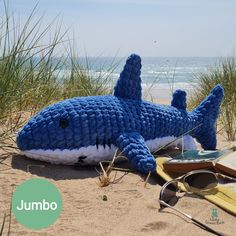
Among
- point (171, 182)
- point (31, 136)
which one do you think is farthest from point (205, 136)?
point (31, 136)

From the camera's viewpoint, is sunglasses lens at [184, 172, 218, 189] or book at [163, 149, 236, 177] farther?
book at [163, 149, 236, 177]

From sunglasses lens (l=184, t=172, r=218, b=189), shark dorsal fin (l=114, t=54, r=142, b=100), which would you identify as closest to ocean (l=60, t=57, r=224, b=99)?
shark dorsal fin (l=114, t=54, r=142, b=100)

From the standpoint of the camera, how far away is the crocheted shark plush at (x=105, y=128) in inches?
114

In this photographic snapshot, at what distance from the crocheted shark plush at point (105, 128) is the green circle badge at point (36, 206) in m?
0.66

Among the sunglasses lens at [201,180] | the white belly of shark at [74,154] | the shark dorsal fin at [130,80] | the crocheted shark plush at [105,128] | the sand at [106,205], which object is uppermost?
the shark dorsal fin at [130,80]

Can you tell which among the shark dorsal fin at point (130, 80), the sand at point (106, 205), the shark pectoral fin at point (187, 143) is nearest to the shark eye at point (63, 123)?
the sand at point (106, 205)

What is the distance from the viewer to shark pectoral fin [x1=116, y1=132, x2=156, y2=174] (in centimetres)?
287

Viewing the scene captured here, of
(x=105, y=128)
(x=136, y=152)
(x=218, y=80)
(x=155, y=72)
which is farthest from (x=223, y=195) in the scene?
(x=155, y=72)

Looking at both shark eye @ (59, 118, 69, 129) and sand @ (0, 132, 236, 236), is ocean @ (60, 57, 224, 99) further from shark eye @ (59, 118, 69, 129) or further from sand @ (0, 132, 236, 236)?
sand @ (0, 132, 236, 236)

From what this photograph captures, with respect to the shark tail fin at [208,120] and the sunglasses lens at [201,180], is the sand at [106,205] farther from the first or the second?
the shark tail fin at [208,120]

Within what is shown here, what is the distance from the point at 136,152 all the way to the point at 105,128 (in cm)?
27

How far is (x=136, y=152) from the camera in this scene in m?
2.90

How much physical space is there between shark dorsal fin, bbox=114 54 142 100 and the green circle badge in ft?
4.07

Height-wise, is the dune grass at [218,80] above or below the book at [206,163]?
above
